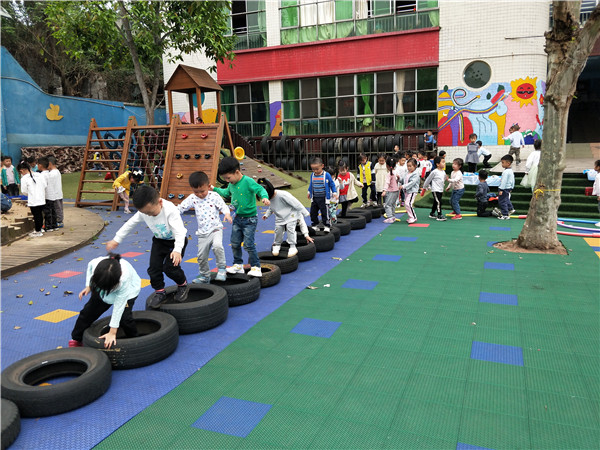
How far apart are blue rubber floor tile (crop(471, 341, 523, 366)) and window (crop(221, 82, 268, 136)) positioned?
68.5ft

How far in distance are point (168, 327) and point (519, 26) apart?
2007 centimetres

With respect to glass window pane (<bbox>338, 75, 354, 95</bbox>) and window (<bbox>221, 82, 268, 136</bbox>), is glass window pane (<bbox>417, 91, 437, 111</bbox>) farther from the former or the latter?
window (<bbox>221, 82, 268, 136</bbox>)

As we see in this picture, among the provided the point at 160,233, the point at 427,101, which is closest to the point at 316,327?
the point at 160,233

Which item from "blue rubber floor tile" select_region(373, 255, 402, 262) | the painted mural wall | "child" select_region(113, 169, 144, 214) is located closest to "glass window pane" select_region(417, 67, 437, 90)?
the painted mural wall

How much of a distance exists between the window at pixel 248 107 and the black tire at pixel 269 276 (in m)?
18.3

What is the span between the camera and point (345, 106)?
72.9 feet

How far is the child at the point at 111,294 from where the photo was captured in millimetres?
3764

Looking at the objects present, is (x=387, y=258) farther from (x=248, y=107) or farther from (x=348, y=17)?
(x=248, y=107)

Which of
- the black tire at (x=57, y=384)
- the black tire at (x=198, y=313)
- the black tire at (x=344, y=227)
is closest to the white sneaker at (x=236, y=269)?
the black tire at (x=198, y=313)

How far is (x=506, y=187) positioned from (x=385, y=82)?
11.3 meters

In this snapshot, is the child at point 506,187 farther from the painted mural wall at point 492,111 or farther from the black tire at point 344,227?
the painted mural wall at point 492,111

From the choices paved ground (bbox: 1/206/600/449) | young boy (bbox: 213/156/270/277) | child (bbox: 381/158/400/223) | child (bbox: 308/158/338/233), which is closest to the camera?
paved ground (bbox: 1/206/600/449)

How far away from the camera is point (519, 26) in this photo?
1850 centimetres

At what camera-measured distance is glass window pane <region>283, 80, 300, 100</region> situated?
2311 centimetres
